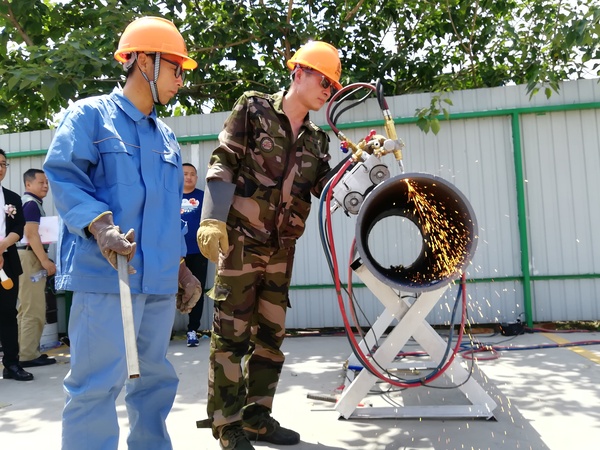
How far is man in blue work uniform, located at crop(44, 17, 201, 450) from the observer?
2.01 meters

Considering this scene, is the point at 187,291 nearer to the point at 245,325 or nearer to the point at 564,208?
the point at 245,325

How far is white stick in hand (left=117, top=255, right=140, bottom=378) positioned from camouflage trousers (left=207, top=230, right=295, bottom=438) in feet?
3.02

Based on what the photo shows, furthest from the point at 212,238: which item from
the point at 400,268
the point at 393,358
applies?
the point at 393,358

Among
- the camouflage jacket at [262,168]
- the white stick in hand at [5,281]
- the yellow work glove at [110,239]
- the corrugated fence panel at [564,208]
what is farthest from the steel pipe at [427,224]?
the corrugated fence panel at [564,208]

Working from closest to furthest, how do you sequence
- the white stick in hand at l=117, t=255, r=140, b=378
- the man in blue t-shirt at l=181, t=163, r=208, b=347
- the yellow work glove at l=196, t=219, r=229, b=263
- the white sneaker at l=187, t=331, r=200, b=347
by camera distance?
the white stick in hand at l=117, t=255, r=140, b=378
the yellow work glove at l=196, t=219, r=229, b=263
the white sneaker at l=187, t=331, r=200, b=347
the man in blue t-shirt at l=181, t=163, r=208, b=347

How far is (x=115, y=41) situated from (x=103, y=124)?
15.6ft

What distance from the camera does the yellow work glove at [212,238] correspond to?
2592 millimetres

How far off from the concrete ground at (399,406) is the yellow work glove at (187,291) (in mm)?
821

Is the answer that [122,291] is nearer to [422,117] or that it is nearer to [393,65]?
[422,117]

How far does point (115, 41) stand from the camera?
639cm

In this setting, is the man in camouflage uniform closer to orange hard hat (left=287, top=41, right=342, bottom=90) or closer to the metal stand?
orange hard hat (left=287, top=41, right=342, bottom=90)

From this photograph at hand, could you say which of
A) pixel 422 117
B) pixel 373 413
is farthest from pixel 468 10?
pixel 373 413

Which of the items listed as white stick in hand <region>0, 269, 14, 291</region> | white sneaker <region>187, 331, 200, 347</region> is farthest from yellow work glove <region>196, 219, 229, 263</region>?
white sneaker <region>187, 331, 200, 347</region>

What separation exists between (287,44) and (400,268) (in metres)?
4.93
